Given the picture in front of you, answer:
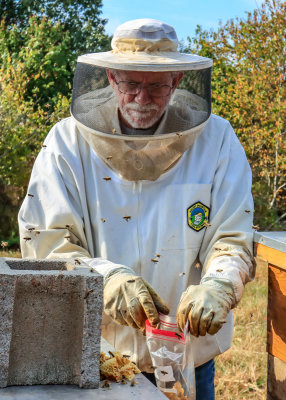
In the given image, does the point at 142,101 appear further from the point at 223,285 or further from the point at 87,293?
the point at 87,293

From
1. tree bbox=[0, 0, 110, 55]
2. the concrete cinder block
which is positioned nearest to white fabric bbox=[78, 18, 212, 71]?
the concrete cinder block

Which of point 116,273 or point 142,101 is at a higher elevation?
point 142,101

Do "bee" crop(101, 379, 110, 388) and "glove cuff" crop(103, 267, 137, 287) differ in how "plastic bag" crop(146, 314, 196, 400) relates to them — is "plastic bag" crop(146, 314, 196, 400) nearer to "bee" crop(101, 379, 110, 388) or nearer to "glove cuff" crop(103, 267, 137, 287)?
"glove cuff" crop(103, 267, 137, 287)

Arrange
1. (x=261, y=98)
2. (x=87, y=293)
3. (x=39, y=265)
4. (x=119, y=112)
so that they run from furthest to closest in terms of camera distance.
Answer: (x=261, y=98) < (x=119, y=112) < (x=39, y=265) < (x=87, y=293)

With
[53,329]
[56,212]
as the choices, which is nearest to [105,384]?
[53,329]

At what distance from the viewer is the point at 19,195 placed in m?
8.79

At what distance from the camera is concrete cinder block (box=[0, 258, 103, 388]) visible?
167cm

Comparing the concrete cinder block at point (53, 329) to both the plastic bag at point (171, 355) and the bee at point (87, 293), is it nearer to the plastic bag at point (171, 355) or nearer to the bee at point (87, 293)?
the bee at point (87, 293)

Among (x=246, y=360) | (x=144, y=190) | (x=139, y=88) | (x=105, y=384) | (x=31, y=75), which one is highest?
(x=139, y=88)

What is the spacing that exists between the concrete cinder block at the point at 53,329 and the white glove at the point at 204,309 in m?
0.44

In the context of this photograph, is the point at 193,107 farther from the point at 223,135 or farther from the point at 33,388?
the point at 33,388

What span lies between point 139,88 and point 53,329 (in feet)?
3.69

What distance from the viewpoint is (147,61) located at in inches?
94.7

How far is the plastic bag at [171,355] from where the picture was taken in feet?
6.61
